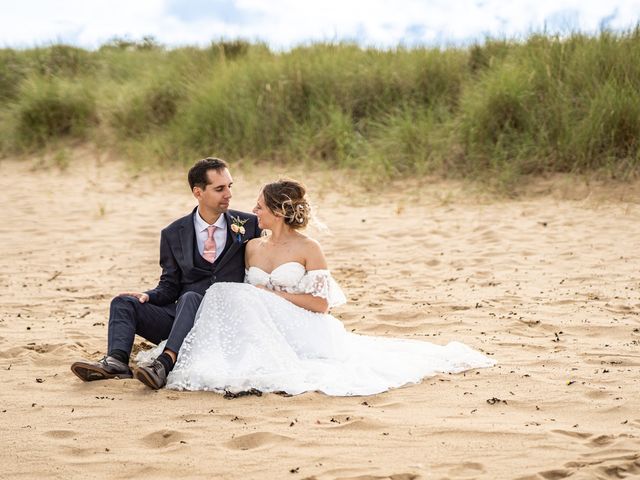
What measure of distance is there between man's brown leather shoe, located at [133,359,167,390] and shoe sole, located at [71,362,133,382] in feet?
0.85

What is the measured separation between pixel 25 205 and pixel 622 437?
956 cm

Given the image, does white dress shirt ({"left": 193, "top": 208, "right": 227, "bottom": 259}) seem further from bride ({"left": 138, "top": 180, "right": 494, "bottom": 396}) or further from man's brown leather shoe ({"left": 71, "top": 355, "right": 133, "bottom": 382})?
man's brown leather shoe ({"left": 71, "top": 355, "right": 133, "bottom": 382})

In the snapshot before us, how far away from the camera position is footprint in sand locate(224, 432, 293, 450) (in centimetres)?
421

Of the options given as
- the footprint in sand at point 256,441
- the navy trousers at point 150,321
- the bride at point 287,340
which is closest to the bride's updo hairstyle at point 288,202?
the bride at point 287,340

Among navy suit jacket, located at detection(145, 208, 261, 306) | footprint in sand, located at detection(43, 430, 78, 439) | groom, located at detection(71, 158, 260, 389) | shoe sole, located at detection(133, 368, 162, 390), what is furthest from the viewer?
navy suit jacket, located at detection(145, 208, 261, 306)

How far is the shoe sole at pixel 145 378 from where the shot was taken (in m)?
5.03

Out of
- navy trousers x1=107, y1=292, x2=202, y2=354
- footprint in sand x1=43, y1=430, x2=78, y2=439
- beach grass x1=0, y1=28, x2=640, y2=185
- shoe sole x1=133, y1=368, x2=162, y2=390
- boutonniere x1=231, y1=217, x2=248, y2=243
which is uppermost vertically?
beach grass x1=0, y1=28, x2=640, y2=185

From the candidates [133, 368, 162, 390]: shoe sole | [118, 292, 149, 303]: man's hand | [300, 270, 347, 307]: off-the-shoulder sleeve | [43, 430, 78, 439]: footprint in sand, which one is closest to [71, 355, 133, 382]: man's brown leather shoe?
[133, 368, 162, 390]: shoe sole

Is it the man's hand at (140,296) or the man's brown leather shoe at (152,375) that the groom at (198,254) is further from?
the man's brown leather shoe at (152,375)

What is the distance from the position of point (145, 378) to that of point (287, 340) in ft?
2.84

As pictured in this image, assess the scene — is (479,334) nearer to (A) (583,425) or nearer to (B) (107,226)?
(A) (583,425)

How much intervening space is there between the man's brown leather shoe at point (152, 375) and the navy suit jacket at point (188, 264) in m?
0.67

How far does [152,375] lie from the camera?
5.04 meters

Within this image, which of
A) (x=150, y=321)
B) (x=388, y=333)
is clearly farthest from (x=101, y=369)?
(x=388, y=333)
